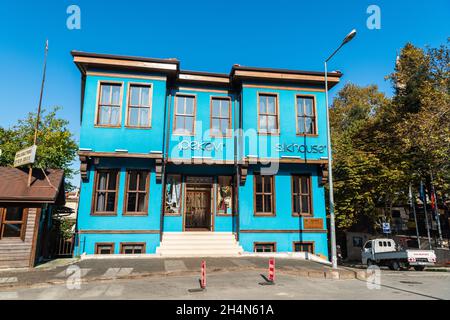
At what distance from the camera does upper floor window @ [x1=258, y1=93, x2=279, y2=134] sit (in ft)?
54.4

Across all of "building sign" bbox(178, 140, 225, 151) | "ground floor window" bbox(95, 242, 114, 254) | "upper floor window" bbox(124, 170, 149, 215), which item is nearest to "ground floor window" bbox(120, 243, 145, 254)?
"ground floor window" bbox(95, 242, 114, 254)

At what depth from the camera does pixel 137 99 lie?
15648 mm

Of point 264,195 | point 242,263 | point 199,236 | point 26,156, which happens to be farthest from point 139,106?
point 242,263

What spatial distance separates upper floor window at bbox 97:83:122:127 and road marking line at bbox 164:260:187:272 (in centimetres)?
735

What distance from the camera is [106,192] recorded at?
591 inches

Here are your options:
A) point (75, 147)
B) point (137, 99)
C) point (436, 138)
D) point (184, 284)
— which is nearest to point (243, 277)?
point (184, 284)

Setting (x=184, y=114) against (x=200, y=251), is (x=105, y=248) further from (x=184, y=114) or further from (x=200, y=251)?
(x=184, y=114)

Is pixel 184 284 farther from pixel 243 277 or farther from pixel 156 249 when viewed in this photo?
pixel 156 249

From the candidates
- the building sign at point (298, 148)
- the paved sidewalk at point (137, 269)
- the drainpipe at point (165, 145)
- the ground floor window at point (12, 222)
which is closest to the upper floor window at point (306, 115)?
the building sign at point (298, 148)

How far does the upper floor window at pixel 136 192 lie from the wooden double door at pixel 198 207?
2604 millimetres

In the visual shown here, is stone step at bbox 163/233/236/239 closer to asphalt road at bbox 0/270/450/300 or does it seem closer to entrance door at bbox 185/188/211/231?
entrance door at bbox 185/188/211/231

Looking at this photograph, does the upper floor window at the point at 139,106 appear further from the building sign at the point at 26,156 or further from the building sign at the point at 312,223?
the building sign at the point at 312,223
